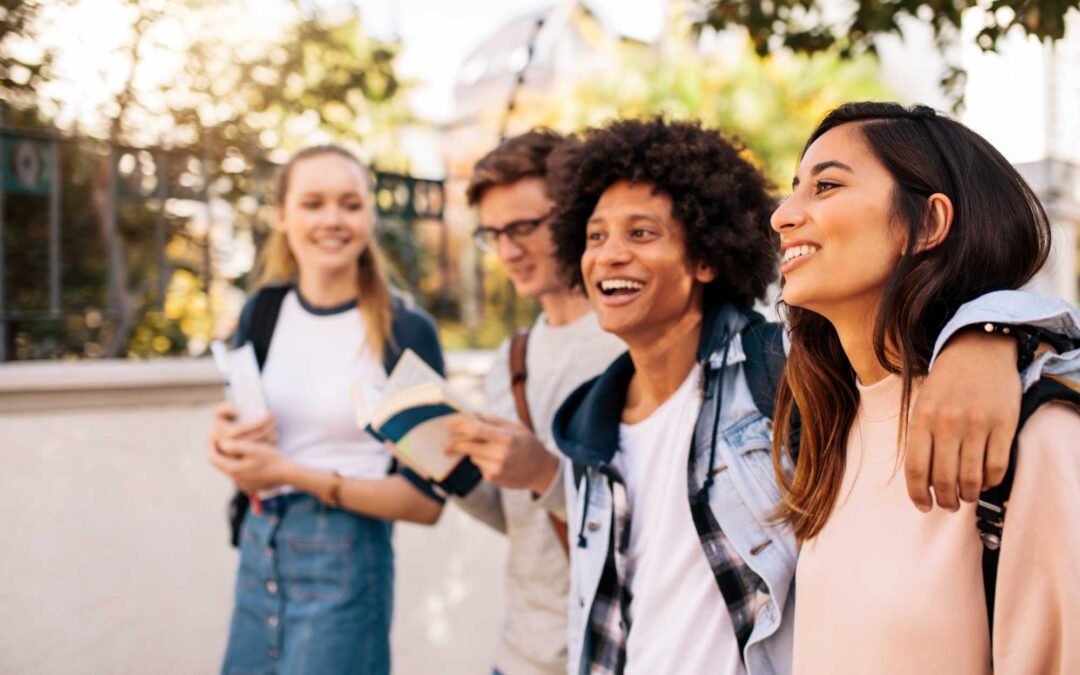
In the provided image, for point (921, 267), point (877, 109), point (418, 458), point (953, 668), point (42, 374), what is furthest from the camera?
point (42, 374)

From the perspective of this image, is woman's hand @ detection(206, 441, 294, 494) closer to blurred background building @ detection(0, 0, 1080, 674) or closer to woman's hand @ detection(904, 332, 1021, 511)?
blurred background building @ detection(0, 0, 1080, 674)

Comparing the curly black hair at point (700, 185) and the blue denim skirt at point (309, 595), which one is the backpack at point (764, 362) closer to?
the curly black hair at point (700, 185)

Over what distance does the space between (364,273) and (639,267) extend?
124 centimetres

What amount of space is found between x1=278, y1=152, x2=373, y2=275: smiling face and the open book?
620 millimetres

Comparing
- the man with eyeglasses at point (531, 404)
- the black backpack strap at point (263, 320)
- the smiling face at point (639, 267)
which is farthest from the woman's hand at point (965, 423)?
the black backpack strap at point (263, 320)

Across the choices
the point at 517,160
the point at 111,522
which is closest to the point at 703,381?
the point at 517,160

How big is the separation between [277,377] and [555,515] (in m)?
1.01

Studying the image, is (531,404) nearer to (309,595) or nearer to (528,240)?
(528,240)

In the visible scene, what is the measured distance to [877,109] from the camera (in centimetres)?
162

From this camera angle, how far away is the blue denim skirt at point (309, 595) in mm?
2717

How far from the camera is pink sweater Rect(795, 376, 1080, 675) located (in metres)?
1.19

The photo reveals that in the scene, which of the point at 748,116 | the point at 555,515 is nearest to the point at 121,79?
the point at 555,515

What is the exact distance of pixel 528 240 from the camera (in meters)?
2.91

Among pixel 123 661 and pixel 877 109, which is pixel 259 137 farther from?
pixel 877 109
